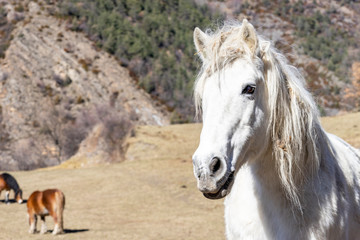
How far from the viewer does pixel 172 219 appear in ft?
39.5

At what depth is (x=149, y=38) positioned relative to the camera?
49219 millimetres

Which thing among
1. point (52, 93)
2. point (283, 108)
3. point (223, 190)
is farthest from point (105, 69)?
point (223, 190)

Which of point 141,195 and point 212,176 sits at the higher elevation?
point 212,176

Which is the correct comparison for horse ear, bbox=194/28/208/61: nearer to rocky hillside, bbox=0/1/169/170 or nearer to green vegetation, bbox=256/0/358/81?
rocky hillside, bbox=0/1/169/170

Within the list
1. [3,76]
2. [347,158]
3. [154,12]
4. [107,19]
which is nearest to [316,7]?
[154,12]

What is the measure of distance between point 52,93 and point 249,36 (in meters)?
37.7

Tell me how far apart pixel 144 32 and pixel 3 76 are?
1582 cm

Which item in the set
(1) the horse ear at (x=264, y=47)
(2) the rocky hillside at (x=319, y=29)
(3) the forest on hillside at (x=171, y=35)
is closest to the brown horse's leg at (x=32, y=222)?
(1) the horse ear at (x=264, y=47)

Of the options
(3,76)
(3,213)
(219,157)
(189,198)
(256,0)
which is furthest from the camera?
(256,0)

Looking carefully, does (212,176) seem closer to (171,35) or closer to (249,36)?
(249,36)

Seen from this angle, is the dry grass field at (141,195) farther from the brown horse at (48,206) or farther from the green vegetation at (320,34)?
the green vegetation at (320,34)

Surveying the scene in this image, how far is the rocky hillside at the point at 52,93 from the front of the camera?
33.4 metres

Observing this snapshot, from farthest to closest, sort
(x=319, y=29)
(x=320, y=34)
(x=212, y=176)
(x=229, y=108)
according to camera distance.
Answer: (x=319, y=29)
(x=320, y=34)
(x=229, y=108)
(x=212, y=176)

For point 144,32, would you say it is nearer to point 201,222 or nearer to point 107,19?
point 107,19
